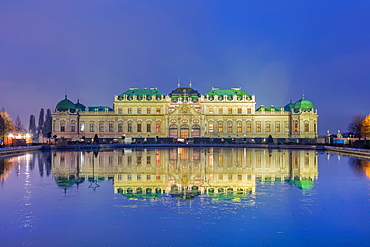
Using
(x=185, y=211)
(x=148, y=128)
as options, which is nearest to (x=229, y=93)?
(x=148, y=128)

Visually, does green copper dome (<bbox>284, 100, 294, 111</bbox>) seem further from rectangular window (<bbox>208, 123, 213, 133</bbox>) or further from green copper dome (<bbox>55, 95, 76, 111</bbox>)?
green copper dome (<bbox>55, 95, 76, 111</bbox>)

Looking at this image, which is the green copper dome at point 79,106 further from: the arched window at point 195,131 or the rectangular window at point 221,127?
the rectangular window at point 221,127

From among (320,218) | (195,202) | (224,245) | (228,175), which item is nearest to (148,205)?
(195,202)

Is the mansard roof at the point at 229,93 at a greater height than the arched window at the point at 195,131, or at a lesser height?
greater

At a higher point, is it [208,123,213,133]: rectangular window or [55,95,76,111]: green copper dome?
[55,95,76,111]: green copper dome

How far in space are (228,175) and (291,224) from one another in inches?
508

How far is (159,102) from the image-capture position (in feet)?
354

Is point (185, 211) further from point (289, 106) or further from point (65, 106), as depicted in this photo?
point (289, 106)

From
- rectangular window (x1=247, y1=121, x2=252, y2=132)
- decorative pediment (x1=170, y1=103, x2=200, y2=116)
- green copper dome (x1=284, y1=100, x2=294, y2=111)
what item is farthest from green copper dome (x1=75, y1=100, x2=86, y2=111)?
green copper dome (x1=284, y1=100, x2=294, y2=111)

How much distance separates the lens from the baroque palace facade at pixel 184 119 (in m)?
106

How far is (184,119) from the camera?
105125 mm

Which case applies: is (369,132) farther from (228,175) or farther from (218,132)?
(228,175)

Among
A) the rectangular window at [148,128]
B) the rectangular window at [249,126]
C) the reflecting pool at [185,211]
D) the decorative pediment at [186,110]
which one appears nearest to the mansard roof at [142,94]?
the decorative pediment at [186,110]

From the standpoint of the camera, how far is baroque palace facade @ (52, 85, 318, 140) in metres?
106
